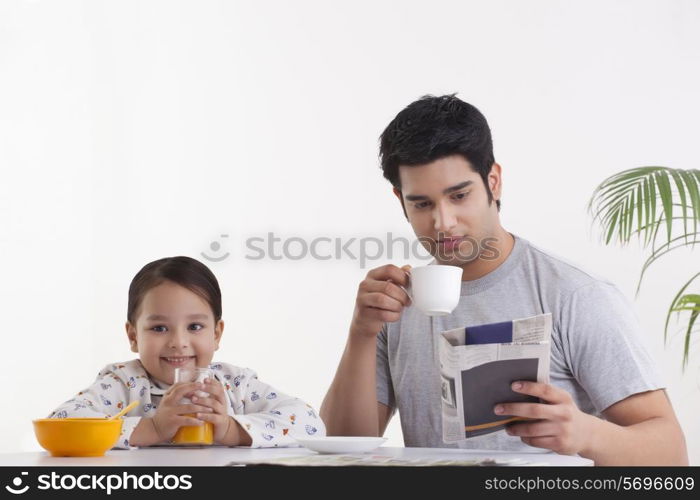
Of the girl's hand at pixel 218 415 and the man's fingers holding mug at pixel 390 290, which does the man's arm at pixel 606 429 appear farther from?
the girl's hand at pixel 218 415

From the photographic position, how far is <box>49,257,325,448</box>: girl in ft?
4.94

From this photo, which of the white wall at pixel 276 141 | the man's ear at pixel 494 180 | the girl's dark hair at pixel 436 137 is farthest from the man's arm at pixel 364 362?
the white wall at pixel 276 141

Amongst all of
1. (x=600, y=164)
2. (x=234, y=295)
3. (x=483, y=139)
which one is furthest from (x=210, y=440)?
(x=600, y=164)

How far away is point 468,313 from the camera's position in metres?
1.87

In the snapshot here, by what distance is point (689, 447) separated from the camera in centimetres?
347

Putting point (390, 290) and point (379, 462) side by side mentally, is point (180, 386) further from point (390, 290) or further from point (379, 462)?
point (379, 462)

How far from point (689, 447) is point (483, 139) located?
225 centimetres

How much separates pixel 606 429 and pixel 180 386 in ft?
2.47

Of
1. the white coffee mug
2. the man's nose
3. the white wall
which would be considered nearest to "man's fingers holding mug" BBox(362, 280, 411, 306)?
the white coffee mug

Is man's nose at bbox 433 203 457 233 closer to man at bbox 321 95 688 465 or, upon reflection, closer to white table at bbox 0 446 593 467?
man at bbox 321 95 688 465

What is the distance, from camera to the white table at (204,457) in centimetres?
116

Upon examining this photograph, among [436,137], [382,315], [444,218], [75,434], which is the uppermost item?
[436,137]

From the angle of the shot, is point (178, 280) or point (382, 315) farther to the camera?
point (178, 280)

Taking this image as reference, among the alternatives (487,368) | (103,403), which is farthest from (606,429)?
(103,403)
